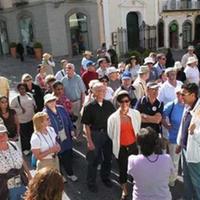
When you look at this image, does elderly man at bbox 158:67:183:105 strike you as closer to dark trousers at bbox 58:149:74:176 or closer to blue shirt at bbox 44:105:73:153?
blue shirt at bbox 44:105:73:153

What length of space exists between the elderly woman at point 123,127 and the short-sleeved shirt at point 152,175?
1.63m

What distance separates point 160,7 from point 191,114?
2662cm

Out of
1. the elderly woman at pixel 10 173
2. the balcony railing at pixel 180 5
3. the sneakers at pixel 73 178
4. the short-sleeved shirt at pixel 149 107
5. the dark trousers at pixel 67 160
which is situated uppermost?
the balcony railing at pixel 180 5

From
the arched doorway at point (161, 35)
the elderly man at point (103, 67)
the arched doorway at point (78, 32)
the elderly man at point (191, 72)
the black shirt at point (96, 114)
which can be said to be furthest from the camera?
the arched doorway at point (161, 35)

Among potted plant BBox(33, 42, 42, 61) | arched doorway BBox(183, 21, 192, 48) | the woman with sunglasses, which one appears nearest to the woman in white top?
the woman with sunglasses

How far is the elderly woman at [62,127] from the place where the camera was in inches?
246

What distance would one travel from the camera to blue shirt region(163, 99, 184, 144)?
601 centimetres

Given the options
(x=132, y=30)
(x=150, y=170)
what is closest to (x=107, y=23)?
(x=132, y=30)

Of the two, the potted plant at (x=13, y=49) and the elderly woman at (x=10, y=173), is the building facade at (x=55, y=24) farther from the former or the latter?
the elderly woman at (x=10, y=173)

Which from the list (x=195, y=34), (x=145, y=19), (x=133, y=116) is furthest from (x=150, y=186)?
(x=195, y=34)

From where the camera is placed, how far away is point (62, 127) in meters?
6.36

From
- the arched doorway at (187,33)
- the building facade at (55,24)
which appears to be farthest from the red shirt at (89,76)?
the arched doorway at (187,33)

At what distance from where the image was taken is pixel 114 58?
14.7 metres

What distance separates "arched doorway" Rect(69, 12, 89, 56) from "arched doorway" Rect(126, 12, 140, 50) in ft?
11.5
